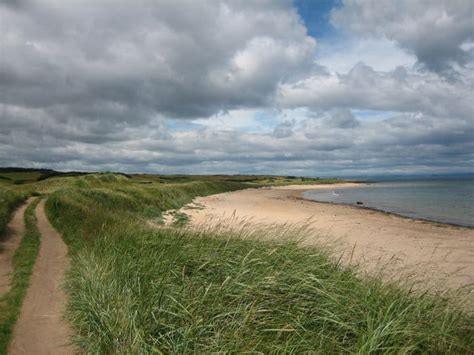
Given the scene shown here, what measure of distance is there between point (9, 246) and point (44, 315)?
7122 mm

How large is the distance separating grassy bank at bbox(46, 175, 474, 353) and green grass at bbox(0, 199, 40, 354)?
110 cm

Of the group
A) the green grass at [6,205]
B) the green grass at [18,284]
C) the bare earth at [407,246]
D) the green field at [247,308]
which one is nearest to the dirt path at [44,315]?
the green grass at [18,284]

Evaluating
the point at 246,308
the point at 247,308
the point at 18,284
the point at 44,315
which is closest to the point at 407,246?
the point at 247,308

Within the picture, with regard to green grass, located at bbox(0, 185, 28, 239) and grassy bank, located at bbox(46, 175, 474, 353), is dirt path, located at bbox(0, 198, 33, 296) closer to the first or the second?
green grass, located at bbox(0, 185, 28, 239)

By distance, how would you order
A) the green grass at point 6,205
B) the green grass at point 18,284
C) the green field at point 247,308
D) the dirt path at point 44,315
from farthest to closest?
the green grass at point 6,205 < the green grass at point 18,284 < the dirt path at point 44,315 < the green field at point 247,308

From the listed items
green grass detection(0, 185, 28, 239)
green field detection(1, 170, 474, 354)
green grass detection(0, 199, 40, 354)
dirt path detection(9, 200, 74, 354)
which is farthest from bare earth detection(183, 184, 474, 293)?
green grass detection(0, 185, 28, 239)

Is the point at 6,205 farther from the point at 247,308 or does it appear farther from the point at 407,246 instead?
the point at 407,246

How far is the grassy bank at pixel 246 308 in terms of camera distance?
16.5 feet

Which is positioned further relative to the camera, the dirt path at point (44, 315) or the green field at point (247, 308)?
the dirt path at point (44, 315)

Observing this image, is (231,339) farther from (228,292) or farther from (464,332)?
(464,332)

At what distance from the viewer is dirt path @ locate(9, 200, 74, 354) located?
639 centimetres

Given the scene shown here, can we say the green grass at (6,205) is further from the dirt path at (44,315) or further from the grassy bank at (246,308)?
the grassy bank at (246,308)

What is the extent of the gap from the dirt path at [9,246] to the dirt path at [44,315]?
2.05 feet

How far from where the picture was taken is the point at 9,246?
1332 centimetres
